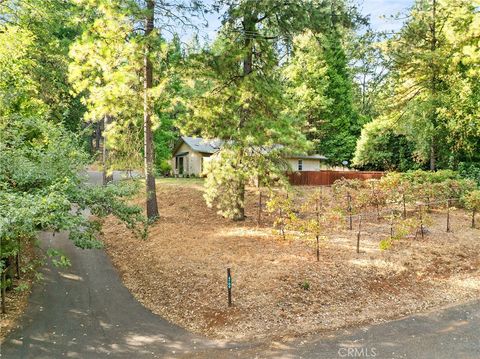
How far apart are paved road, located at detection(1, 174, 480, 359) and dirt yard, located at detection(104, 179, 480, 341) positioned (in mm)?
462

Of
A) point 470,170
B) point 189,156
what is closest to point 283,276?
point 470,170

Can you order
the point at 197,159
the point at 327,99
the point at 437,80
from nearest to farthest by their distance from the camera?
Result: the point at 437,80 < the point at 197,159 < the point at 327,99

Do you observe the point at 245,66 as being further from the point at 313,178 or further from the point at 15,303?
the point at 313,178

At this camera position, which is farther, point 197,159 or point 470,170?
point 197,159

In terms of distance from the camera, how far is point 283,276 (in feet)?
34.9

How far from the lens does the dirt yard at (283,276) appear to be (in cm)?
920

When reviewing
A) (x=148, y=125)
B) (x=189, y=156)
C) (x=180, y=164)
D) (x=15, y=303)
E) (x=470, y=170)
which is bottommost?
(x=15, y=303)

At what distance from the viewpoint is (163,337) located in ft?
27.7

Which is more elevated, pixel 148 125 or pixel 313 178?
pixel 148 125

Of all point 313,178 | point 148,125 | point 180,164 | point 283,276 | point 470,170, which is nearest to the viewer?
point 283,276

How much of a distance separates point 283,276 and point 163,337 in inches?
153

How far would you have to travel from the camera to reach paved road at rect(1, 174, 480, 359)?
24.9 feet

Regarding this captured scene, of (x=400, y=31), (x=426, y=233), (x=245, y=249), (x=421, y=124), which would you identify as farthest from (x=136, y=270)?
(x=400, y=31)

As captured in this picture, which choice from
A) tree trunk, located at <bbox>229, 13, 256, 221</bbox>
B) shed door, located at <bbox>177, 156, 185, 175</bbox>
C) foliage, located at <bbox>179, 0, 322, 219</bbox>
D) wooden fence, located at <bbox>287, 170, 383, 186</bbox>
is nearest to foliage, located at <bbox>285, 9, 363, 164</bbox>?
wooden fence, located at <bbox>287, 170, 383, 186</bbox>
